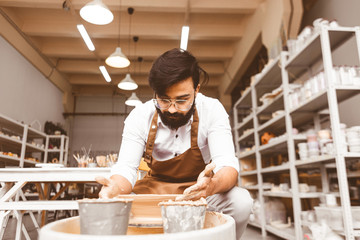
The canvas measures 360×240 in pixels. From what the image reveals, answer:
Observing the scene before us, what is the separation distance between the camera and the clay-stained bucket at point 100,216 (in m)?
0.62

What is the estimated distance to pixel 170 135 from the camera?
60.6 inches

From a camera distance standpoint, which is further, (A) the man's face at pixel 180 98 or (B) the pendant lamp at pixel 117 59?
(B) the pendant lamp at pixel 117 59

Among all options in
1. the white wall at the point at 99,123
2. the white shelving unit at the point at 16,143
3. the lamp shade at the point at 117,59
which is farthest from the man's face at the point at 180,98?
the white wall at the point at 99,123

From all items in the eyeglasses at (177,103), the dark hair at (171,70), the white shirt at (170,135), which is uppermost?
the dark hair at (171,70)

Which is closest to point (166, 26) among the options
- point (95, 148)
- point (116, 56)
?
point (116, 56)

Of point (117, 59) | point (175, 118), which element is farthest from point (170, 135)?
point (117, 59)

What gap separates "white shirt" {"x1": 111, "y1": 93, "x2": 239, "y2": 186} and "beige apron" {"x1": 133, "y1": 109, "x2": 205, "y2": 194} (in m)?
0.04

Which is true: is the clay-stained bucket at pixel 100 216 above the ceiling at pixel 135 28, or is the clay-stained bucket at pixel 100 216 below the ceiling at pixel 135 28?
below

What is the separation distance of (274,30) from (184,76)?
166 inches

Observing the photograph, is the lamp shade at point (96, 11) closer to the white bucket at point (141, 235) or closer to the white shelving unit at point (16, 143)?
the white shelving unit at point (16, 143)

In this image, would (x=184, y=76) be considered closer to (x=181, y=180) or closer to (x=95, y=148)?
(x=181, y=180)

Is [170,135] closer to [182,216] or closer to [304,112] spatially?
[182,216]

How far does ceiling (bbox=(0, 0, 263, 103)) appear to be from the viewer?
587cm

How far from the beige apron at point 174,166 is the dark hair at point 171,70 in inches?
8.9
